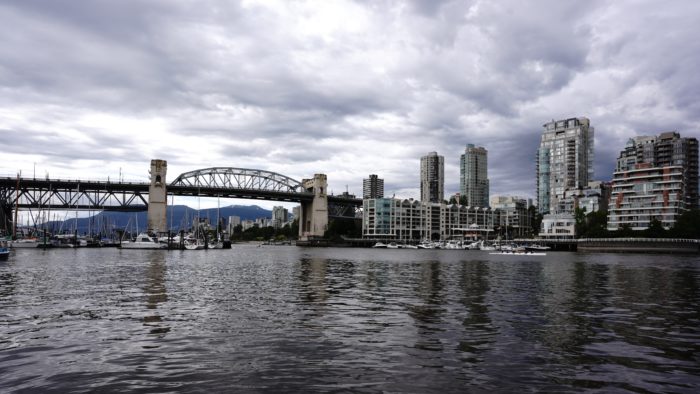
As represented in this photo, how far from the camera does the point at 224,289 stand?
33.2 m

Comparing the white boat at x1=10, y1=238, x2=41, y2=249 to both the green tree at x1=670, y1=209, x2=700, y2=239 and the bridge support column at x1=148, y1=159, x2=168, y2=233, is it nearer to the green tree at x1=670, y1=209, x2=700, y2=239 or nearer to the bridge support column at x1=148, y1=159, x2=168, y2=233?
the bridge support column at x1=148, y1=159, x2=168, y2=233

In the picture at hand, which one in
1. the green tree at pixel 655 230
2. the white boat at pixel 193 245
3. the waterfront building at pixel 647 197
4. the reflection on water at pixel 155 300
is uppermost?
the waterfront building at pixel 647 197

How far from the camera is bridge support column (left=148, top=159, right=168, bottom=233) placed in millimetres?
188875

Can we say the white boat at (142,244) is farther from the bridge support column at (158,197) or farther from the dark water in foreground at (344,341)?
the dark water in foreground at (344,341)

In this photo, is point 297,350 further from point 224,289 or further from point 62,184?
point 62,184

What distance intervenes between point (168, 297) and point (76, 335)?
36.9ft

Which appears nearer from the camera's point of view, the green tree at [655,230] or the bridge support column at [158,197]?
the green tree at [655,230]

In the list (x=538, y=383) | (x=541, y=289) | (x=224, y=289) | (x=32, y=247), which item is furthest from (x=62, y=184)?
(x=538, y=383)

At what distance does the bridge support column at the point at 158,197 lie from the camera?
189 m

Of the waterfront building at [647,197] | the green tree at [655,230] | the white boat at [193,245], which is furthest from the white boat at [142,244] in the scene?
the waterfront building at [647,197]

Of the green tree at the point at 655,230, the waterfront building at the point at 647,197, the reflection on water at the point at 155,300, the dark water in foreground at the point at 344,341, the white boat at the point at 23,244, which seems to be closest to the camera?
the dark water in foreground at the point at 344,341

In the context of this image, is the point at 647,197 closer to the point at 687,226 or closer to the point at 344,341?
the point at 687,226

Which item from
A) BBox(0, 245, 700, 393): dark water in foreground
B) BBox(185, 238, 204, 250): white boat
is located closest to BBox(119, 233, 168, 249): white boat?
BBox(185, 238, 204, 250): white boat

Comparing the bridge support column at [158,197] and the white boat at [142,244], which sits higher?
the bridge support column at [158,197]
